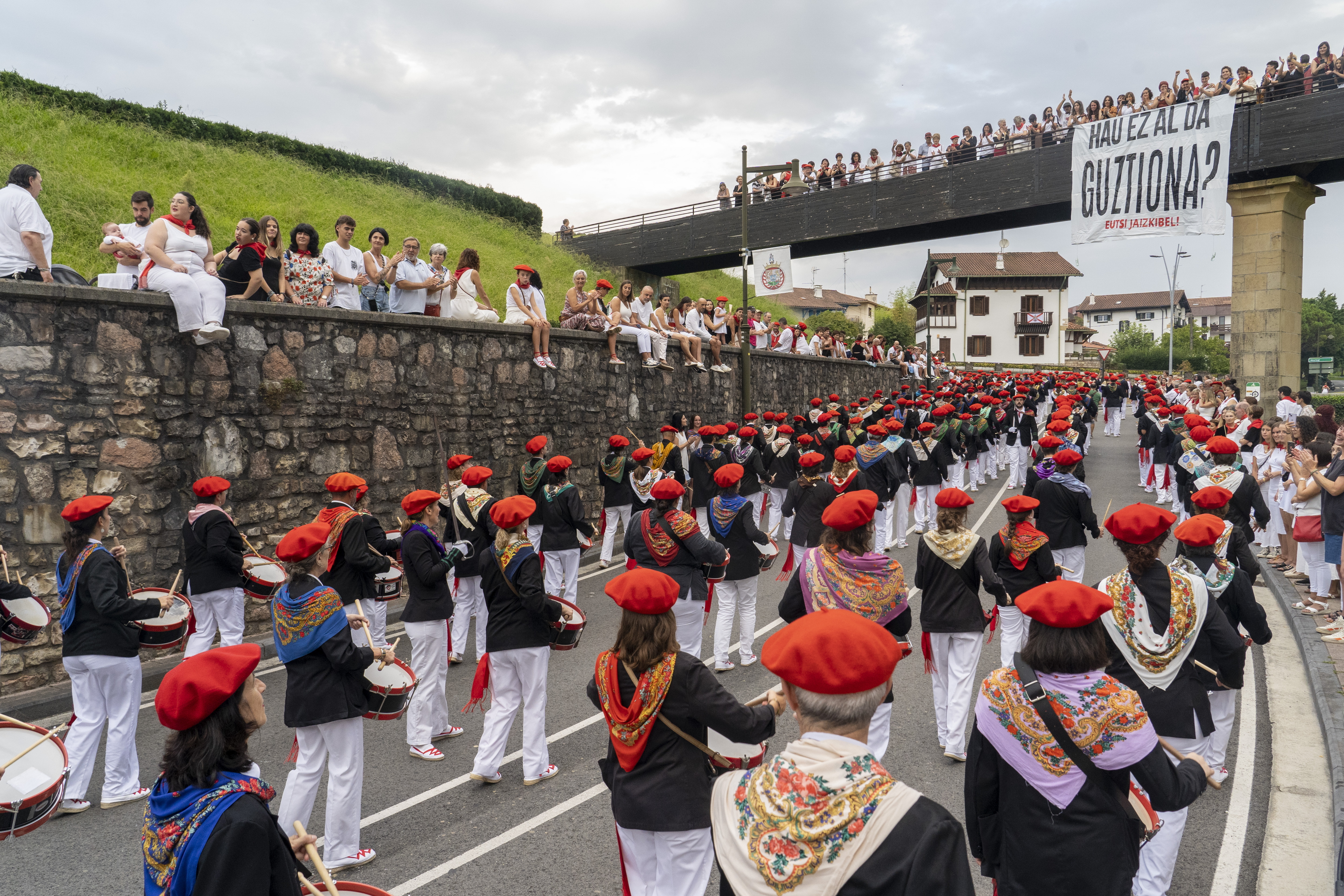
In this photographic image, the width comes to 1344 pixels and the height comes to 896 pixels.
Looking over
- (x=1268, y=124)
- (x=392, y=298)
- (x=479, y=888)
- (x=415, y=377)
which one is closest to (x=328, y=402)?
(x=415, y=377)

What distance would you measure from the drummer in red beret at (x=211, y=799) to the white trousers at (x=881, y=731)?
4.09m

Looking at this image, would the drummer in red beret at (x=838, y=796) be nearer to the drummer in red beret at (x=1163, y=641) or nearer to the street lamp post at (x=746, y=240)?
the drummer in red beret at (x=1163, y=641)

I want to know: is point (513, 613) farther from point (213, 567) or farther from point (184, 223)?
point (184, 223)

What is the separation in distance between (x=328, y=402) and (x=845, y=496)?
7687 millimetres

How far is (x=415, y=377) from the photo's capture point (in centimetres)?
1212

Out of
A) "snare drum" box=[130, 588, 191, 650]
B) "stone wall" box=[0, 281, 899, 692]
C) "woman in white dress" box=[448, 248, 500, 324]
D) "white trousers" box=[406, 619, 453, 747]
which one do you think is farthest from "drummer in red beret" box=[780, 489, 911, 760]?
"woman in white dress" box=[448, 248, 500, 324]

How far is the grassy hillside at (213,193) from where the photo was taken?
16.7 meters

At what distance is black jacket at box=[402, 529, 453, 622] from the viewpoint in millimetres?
6488

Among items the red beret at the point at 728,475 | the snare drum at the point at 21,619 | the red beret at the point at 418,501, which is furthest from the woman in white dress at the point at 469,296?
the snare drum at the point at 21,619

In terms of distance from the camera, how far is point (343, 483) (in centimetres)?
695

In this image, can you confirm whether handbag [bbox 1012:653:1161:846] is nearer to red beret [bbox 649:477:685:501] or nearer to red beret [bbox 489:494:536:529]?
red beret [bbox 489:494:536:529]

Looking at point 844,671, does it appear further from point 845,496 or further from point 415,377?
point 415,377

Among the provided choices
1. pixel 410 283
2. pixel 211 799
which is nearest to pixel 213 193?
pixel 410 283

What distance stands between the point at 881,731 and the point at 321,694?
365cm
